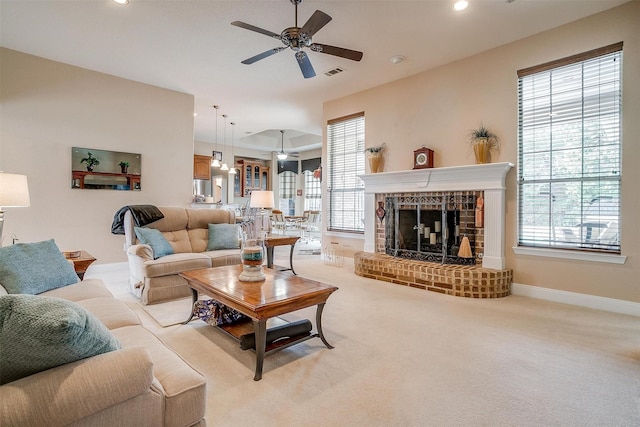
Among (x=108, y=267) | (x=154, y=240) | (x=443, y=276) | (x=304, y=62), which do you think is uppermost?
(x=304, y=62)

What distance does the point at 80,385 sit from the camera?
97 cm

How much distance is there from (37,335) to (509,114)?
4723mm

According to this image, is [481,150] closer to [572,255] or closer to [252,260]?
[572,255]

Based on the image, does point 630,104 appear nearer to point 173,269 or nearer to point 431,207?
point 431,207

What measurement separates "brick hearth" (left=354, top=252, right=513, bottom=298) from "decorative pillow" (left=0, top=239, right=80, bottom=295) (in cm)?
356

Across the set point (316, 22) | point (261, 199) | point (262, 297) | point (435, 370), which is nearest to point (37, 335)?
point (262, 297)

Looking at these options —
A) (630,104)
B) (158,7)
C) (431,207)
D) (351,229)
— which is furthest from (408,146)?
(158,7)

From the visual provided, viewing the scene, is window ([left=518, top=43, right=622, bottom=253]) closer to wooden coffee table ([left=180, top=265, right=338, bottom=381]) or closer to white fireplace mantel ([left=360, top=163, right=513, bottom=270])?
white fireplace mantel ([left=360, top=163, right=513, bottom=270])

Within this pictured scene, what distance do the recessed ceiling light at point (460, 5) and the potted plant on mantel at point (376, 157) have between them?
7.50 ft

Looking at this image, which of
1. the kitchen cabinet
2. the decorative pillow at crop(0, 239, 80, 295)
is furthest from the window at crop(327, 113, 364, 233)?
the kitchen cabinet

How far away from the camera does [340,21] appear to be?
3.54 m

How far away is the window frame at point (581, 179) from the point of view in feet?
A: 10.8

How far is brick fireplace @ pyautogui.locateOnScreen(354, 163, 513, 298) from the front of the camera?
3811mm

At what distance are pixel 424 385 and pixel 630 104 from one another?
11.6ft
